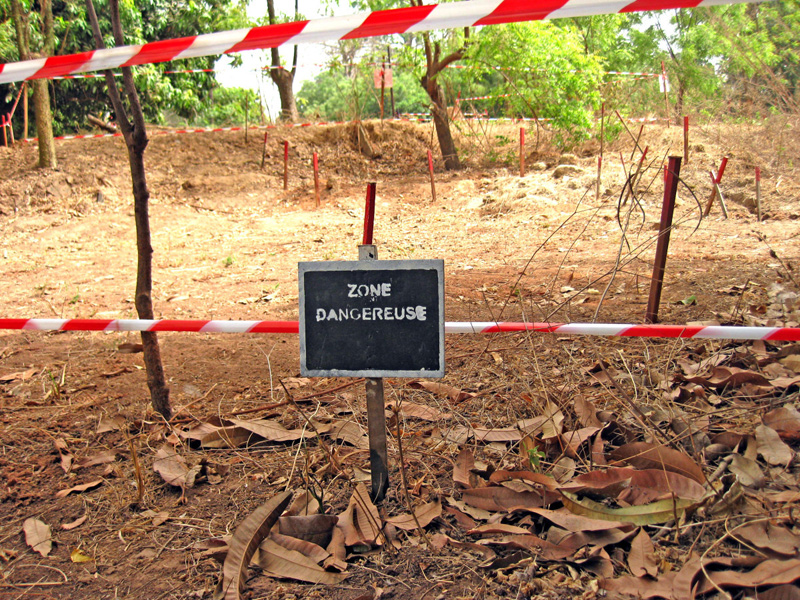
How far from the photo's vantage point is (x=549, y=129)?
563 inches

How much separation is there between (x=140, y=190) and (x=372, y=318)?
170cm

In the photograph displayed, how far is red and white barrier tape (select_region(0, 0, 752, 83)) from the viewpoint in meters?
2.76

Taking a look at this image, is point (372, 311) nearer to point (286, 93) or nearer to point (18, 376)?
point (18, 376)

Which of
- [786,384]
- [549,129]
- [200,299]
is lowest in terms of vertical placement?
[200,299]

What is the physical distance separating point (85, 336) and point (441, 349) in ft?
14.1

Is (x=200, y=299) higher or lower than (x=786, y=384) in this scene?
lower

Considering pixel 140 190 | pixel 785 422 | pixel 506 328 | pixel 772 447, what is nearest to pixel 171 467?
pixel 140 190

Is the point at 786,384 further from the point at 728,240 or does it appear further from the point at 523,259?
the point at 728,240

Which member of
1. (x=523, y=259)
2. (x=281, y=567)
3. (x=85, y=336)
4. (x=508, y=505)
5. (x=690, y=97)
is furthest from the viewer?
(x=690, y=97)

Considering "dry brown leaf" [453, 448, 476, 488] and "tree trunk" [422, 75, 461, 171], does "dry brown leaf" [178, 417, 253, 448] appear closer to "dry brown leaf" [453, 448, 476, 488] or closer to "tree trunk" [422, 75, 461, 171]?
"dry brown leaf" [453, 448, 476, 488]

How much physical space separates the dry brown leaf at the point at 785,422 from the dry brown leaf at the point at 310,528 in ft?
5.79

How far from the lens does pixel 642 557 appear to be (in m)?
1.93

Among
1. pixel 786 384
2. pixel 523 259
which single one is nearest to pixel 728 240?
pixel 523 259

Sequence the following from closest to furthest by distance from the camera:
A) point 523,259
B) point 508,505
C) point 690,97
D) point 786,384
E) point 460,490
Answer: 1. point 508,505
2. point 460,490
3. point 786,384
4. point 523,259
5. point 690,97
